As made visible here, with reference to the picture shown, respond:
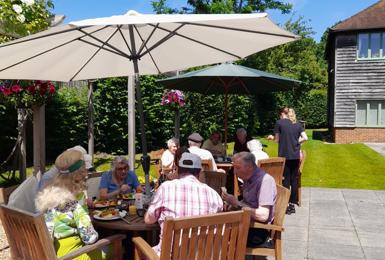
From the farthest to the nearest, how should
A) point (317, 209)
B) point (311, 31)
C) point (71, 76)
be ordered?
point (311, 31)
point (317, 209)
point (71, 76)

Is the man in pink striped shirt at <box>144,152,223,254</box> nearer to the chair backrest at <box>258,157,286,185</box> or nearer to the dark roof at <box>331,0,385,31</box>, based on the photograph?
the chair backrest at <box>258,157,286,185</box>

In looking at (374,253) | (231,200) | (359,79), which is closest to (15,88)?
(231,200)

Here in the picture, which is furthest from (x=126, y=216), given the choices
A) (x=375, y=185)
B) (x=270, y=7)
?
(x=270, y=7)

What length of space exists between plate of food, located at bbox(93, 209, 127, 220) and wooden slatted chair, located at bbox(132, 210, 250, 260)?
28.7 inches

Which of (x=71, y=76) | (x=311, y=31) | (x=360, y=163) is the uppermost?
(x=311, y=31)

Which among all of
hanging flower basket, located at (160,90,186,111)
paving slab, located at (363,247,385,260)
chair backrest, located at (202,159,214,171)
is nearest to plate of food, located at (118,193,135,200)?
chair backrest, located at (202,159,214,171)

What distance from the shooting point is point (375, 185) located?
9109 millimetres

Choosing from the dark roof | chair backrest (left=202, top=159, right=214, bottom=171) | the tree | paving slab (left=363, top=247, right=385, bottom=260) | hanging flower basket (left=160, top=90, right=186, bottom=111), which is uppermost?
the tree

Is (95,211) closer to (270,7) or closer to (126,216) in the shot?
(126,216)

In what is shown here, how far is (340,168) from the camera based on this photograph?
11797 millimetres

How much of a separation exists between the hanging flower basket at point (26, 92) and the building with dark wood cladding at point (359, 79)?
17.1 metres

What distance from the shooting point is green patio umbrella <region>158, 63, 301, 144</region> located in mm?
7148

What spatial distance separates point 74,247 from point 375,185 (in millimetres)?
7747

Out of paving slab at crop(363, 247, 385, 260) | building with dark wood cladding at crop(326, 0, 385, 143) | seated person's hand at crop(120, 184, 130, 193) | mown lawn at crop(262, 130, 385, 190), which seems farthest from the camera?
building with dark wood cladding at crop(326, 0, 385, 143)
